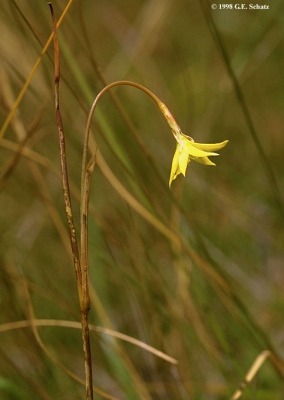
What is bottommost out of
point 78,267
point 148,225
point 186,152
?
point 78,267

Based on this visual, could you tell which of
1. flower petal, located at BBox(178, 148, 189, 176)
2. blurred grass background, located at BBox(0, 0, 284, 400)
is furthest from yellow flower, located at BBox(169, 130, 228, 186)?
blurred grass background, located at BBox(0, 0, 284, 400)

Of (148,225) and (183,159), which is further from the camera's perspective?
(148,225)

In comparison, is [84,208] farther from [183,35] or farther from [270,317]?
[183,35]

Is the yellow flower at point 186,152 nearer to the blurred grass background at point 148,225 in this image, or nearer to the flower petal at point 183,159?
the flower petal at point 183,159

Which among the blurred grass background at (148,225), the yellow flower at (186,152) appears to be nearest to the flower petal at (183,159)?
the yellow flower at (186,152)

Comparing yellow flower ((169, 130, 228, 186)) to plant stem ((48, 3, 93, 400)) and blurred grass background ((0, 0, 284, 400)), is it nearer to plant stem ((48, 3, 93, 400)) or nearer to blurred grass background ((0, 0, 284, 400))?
plant stem ((48, 3, 93, 400))

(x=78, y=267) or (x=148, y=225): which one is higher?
(x=148, y=225)

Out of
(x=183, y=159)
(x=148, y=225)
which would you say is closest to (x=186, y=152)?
(x=183, y=159)

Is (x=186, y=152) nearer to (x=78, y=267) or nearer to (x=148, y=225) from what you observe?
(x=78, y=267)

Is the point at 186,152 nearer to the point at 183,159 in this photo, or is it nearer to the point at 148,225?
the point at 183,159

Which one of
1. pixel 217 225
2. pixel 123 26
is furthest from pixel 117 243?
pixel 123 26
